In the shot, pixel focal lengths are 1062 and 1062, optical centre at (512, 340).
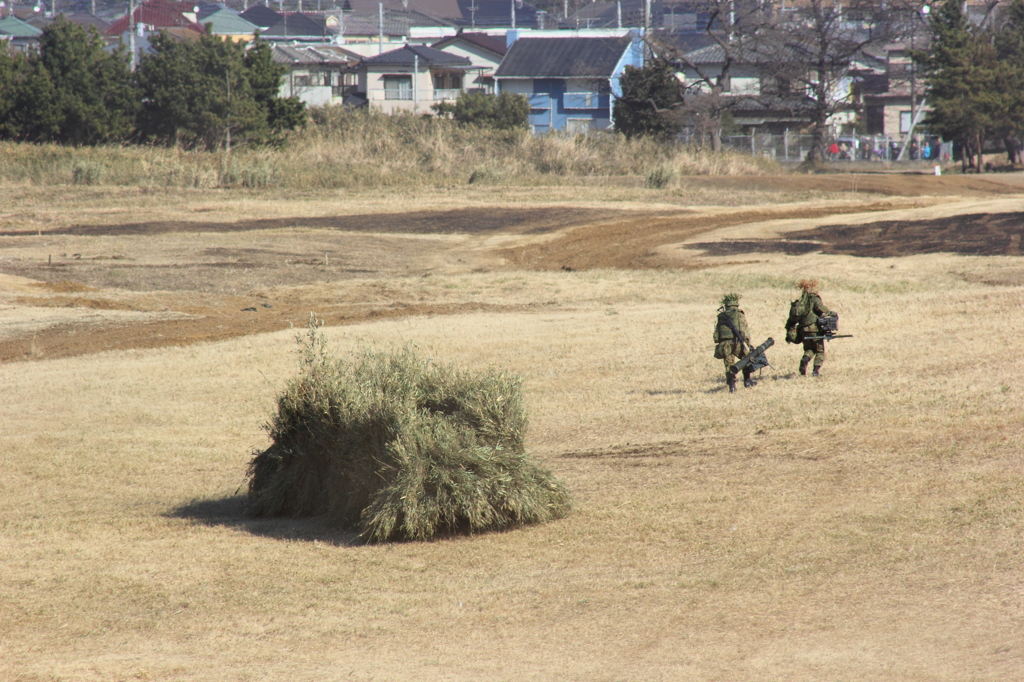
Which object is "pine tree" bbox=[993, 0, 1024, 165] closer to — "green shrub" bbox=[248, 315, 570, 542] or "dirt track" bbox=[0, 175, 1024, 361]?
"dirt track" bbox=[0, 175, 1024, 361]

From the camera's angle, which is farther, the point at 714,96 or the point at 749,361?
the point at 714,96

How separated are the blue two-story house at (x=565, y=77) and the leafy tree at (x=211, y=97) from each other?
27.7 metres

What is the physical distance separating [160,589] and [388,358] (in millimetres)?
3186

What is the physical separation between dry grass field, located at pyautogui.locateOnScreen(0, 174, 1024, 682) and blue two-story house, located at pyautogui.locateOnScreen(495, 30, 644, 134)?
50.5m

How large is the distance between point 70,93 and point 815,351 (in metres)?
38.1

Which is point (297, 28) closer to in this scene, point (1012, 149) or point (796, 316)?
point (1012, 149)

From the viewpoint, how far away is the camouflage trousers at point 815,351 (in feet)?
39.1

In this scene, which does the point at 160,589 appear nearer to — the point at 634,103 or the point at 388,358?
the point at 388,358

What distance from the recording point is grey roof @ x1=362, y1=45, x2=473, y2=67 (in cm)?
7769

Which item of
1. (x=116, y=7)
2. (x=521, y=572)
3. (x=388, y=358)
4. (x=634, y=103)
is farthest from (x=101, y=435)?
(x=116, y=7)

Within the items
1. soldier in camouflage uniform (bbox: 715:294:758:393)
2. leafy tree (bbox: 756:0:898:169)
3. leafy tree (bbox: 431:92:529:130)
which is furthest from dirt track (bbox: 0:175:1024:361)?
leafy tree (bbox: 431:92:529:130)

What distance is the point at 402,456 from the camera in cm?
802

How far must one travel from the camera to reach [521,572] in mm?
7152

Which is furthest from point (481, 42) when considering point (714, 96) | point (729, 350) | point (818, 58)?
point (729, 350)
